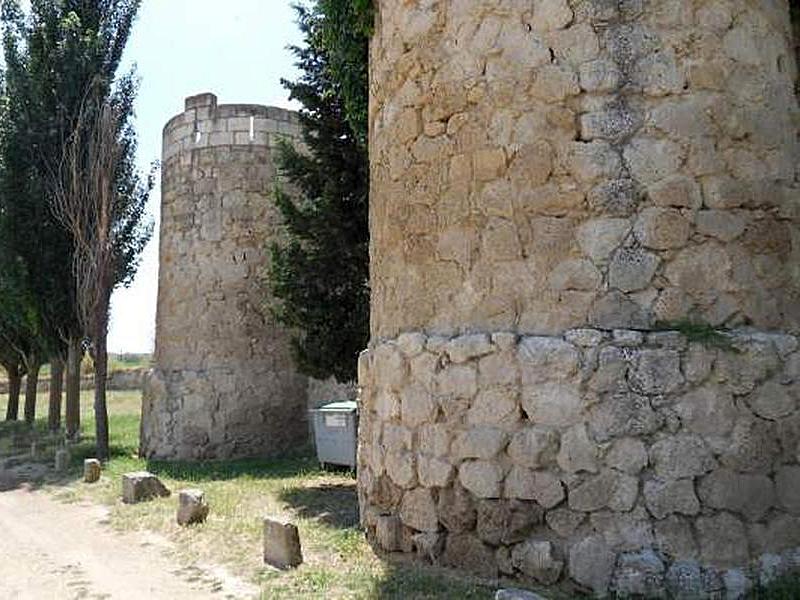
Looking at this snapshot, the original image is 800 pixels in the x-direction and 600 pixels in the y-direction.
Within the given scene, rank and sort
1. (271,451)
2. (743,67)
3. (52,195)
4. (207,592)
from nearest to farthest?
1. (743,67)
2. (207,592)
3. (271,451)
4. (52,195)

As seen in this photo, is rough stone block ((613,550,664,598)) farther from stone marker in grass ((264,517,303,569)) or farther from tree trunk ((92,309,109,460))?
tree trunk ((92,309,109,460))

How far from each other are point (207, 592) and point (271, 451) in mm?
7953

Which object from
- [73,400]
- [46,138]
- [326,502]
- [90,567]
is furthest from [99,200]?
[90,567]

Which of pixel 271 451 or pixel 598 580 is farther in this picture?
pixel 271 451

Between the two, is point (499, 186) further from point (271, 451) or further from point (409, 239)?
point (271, 451)

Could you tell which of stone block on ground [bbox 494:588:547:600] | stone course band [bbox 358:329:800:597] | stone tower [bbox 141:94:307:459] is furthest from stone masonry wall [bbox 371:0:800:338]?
stone tower [bbox 141:94:307:459]

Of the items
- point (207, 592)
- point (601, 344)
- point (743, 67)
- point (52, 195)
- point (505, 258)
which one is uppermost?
point (52, 195)

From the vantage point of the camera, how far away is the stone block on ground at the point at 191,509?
7.18 meters

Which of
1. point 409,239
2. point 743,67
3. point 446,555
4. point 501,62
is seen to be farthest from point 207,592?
point 743,67

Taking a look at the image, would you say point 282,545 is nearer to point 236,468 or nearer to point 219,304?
point 236,468

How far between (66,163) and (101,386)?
14.4ft

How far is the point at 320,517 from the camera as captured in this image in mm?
7359

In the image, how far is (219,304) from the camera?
13078 mm

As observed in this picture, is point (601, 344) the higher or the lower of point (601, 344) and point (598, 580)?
the higher
